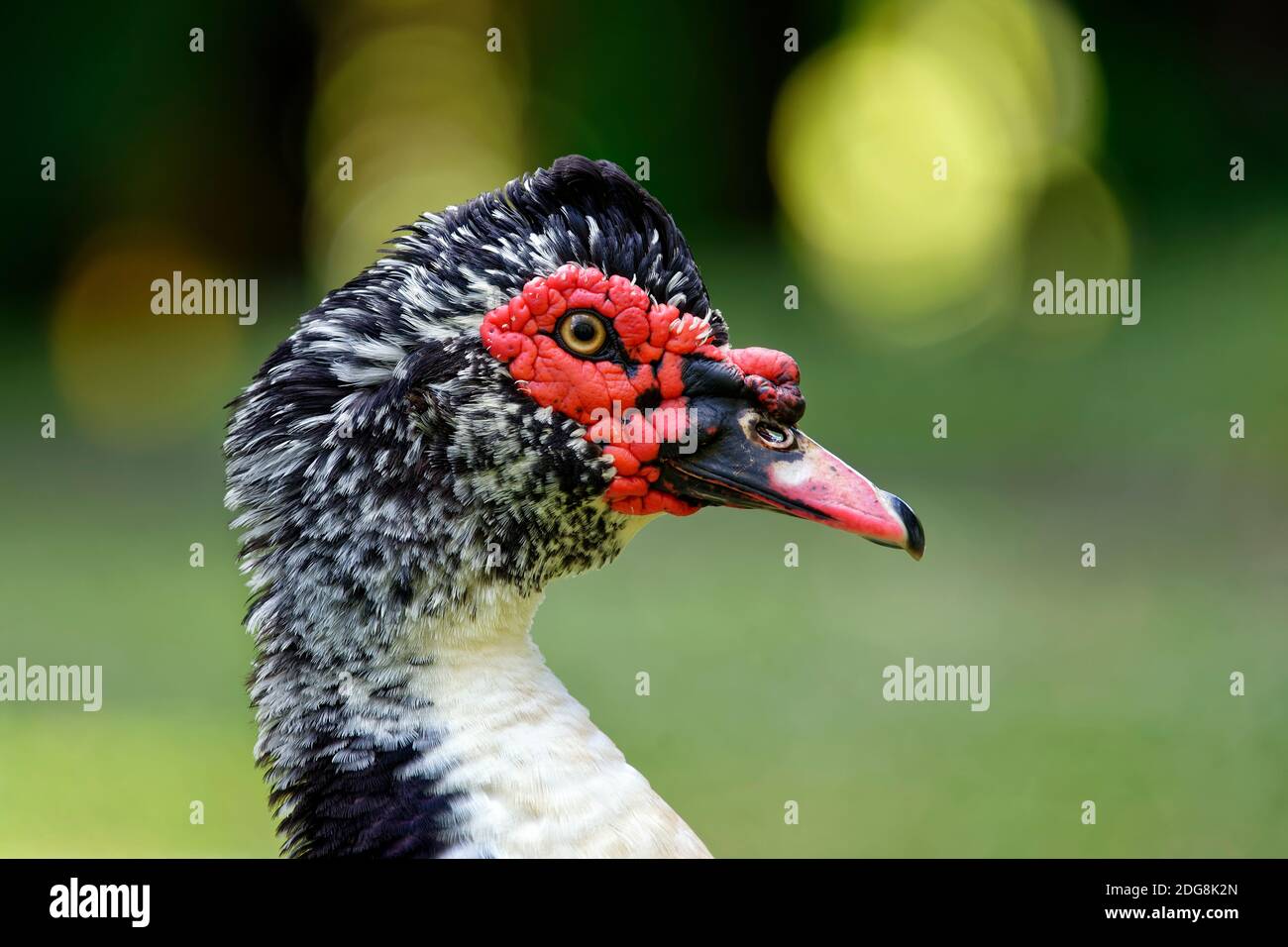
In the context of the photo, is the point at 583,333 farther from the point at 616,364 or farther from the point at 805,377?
the point at 805,377

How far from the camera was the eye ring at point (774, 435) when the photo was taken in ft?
9.05

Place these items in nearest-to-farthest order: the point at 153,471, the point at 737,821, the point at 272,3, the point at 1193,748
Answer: the point at 737,821 < the point at 1193,748 < the point at 153,471 < the point at 272,3

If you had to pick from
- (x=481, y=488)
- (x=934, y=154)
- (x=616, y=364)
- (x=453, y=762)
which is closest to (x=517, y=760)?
(x=453, y=762)

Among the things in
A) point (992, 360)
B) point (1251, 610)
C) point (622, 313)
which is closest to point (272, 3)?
point (992, 360)

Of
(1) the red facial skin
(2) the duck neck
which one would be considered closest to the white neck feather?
(2) the duck neck

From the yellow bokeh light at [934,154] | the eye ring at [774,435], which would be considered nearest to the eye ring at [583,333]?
the eye ring at [774,435]

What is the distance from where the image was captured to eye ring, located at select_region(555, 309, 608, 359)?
2717 mm

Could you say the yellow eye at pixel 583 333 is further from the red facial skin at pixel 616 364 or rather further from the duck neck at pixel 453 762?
the duck neck at pixel 453 762

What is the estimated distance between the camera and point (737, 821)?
235 inches

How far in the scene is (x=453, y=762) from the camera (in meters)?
2.58

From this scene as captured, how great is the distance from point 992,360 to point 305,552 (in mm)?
9615

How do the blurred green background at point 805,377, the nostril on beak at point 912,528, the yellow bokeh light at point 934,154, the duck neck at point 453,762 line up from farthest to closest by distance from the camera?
the yellow bokeh light at point 934,154 < the blurred green background at point 805,377 < the nostril on beak at point 912,528 < the duck neck at point 453,762

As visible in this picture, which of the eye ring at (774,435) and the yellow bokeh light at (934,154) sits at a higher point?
the yellow bokeh light at (934,154)
